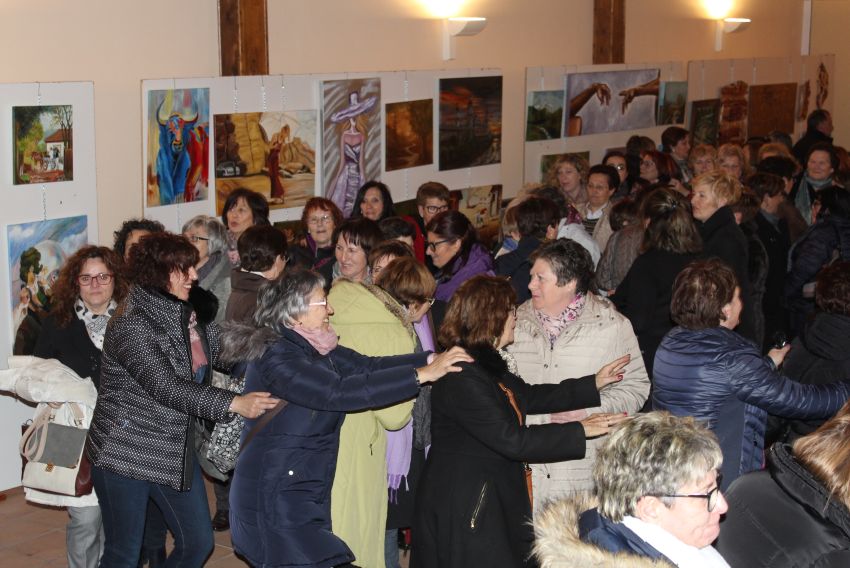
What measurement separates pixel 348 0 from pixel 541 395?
536 cm

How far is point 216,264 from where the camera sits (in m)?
6.46

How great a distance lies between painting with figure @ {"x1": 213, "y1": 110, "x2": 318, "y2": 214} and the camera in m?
7.59

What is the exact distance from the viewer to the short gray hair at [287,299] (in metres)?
4.11

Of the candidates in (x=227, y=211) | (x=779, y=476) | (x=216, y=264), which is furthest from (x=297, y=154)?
(x=779, y=476)

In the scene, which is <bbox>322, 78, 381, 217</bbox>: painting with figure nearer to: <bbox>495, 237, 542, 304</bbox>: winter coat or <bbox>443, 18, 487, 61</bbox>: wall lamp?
<bbox>443, 18, 487, 61</bbox>: wall lamp

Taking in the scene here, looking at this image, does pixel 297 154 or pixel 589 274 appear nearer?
pixel 589 274

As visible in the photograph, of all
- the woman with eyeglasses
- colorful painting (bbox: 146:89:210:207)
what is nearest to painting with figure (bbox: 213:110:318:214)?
colorful painting (bbox: 146:89:210:207)

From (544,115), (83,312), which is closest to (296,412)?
(83,312)

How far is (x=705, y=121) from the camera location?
1442 centimetres

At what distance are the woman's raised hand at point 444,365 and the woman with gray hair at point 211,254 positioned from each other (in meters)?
2.64

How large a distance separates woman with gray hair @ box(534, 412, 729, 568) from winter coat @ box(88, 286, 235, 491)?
6.20 ft

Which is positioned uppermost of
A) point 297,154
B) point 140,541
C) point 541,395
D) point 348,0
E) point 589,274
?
point 348,0

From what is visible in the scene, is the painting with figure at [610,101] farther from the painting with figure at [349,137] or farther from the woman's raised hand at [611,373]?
the woman's raised hand at [611,373]

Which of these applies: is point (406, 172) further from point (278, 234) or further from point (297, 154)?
point (278, 234)
